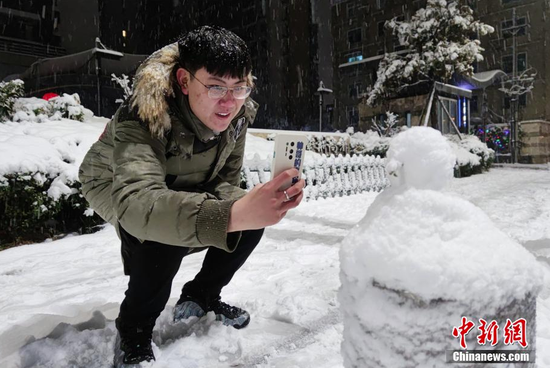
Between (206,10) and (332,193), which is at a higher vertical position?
(206,10)

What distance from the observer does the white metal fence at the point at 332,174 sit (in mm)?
6848

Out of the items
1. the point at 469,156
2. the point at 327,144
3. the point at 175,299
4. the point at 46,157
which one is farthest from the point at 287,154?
the point at 469,156

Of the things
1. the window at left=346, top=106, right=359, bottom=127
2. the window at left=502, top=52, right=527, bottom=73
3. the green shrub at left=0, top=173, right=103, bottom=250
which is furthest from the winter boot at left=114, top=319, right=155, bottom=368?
the window at left=502, top=52, right=527, bottom=73

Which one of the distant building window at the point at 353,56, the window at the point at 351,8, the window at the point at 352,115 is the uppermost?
the window at the point at 351,8

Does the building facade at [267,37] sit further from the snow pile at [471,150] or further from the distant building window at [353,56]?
the snow pile at [471,150]

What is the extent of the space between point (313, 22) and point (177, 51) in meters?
29.0

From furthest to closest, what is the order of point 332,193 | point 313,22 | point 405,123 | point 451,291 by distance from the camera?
point 313,22
point 405,123
point 332,193
point 451,291

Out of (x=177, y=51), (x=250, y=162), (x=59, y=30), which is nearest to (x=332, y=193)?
(x=250, y=162)

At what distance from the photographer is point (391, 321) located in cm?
96

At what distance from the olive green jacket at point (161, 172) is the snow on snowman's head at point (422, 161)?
22.5 inches

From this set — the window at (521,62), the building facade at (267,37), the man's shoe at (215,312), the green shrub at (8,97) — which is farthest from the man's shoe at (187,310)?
the window at (521,62)

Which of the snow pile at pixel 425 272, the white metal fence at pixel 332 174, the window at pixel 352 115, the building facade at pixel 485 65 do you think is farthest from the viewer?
the window at pixel 352 115

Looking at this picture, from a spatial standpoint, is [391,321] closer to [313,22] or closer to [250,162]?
[250,162]

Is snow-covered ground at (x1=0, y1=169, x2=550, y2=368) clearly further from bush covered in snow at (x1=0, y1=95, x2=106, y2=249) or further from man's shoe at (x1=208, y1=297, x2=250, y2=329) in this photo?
bush covered in snow at (x1=0, y1=95, x2=106, y2=249)
